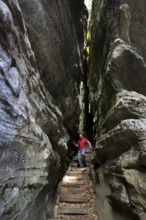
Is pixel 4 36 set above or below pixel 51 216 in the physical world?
above

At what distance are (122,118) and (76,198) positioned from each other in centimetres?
371

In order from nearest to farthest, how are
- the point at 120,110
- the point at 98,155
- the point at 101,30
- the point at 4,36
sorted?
the point at 4,36 → the point at 120,110 → the point at 98,155 → the point at 101,30

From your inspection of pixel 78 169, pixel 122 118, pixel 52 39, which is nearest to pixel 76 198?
pixel 78 169

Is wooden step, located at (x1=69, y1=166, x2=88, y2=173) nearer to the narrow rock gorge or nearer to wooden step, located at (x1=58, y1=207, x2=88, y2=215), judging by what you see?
the narrow rock gorge

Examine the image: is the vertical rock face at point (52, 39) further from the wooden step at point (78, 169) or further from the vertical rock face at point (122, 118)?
the wooden step at point (78, 169)

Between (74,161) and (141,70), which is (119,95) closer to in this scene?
(141,70)

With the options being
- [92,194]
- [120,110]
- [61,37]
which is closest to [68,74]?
[61,37]

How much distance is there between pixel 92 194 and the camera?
317 inches

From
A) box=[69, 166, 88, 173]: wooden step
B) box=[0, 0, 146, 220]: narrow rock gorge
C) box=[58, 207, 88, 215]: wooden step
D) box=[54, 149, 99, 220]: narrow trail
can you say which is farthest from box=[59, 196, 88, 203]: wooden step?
box=[69, 166, 88, 173]: wooden step

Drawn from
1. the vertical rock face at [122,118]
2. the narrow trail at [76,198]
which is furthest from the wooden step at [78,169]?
the vertical rock face at [122,118]

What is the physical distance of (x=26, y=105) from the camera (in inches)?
171

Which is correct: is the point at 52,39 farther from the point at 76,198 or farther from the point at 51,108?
the point at 76,198

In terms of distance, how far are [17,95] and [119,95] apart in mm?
4920

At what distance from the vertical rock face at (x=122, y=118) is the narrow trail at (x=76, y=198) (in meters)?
0.52
